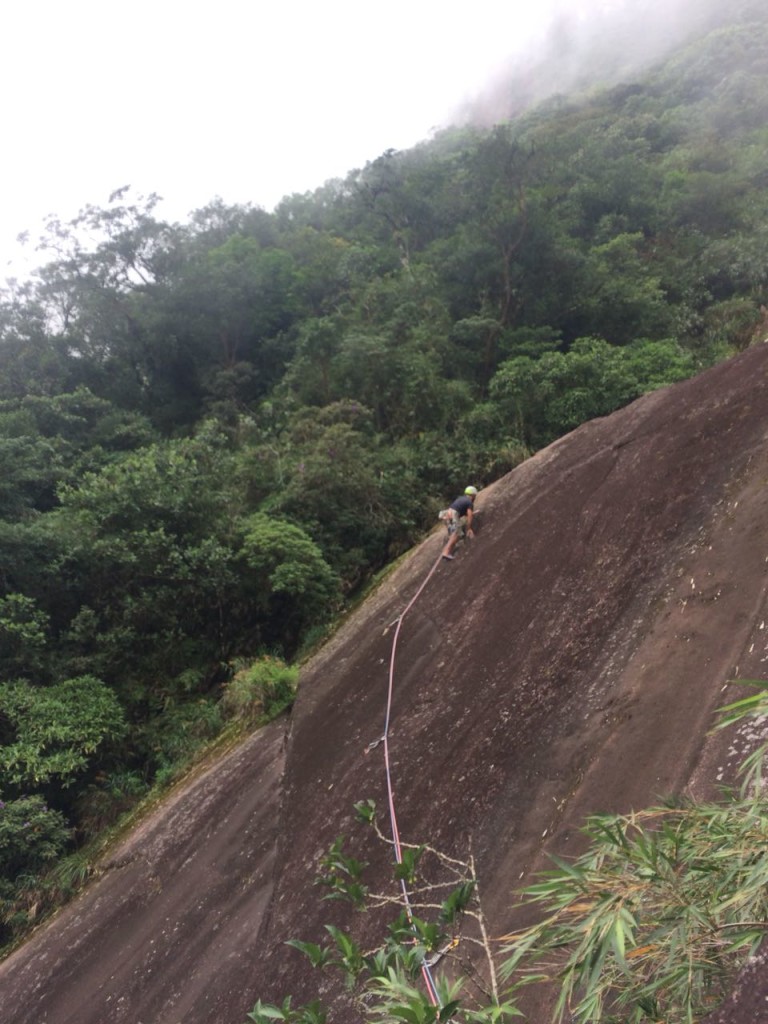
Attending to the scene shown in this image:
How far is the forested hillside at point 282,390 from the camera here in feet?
34.4

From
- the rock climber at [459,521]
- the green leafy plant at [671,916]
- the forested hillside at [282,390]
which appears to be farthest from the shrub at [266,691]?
the green leafy plant at [671,916]

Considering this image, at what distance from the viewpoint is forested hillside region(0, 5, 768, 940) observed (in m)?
10.5

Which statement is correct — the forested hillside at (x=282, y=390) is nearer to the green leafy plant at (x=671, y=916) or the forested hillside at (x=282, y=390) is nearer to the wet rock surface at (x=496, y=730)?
the wet rock surface at (x=496, y=730)

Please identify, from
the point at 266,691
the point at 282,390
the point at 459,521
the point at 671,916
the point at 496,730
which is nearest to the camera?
the point at 671,916

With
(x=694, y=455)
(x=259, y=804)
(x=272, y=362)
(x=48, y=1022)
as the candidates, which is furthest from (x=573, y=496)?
(x=272, y=362)

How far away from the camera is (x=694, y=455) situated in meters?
7.18

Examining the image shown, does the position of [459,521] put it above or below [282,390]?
below

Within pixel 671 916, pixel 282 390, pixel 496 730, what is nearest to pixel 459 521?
pixel 496 730

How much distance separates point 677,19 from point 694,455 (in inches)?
3086

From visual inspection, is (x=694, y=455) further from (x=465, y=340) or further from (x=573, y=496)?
(x=465, y=340)

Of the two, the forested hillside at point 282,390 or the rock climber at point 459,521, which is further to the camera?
the forested hillside at point 282,390

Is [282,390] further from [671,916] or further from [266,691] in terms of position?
[671,916]

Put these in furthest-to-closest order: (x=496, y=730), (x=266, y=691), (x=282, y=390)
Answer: (x=282, y=390), (x=266, y=691), (x=496, y=730)

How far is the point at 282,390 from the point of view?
20.7 metres
